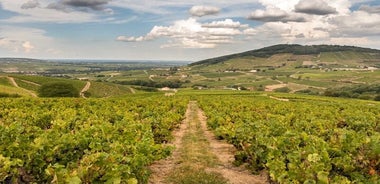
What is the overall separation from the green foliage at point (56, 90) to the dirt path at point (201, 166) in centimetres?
7227

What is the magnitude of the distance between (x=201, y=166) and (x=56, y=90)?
79702mm

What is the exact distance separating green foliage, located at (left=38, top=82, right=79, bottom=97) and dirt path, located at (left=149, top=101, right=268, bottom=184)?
237 feet

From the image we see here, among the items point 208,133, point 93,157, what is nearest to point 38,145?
point 93,157

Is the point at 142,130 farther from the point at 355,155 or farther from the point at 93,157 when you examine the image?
the point at 355,155

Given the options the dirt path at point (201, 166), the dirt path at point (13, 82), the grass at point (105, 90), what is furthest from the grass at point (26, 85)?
the dirt path at point (201, 166)

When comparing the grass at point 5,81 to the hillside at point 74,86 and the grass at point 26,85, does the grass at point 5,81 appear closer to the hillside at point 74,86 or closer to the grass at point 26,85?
the hillside at point 74,86

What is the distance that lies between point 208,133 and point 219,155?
785 centimetres

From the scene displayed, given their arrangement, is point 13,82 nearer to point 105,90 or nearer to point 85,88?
point 85,88

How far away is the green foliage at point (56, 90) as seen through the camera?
288ft

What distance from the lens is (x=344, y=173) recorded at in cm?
1077

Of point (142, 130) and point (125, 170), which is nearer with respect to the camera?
point (125, 170)

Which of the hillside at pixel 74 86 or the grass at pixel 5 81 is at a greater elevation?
the grass at pixel 5 81

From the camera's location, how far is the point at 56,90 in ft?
290

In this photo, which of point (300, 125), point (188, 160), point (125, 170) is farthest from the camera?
point (300, 125)
